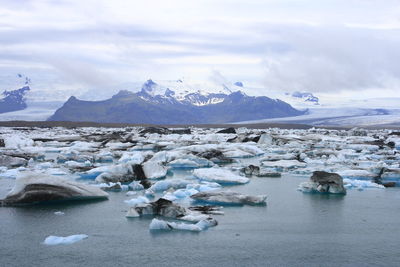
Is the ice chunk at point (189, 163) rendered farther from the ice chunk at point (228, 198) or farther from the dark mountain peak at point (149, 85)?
the dark mountain peak at point (149, 85)

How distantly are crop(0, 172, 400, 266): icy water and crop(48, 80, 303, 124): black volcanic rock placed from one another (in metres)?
118

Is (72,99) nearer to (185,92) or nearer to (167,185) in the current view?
(185,92)

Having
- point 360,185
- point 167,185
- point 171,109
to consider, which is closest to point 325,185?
point 360,185

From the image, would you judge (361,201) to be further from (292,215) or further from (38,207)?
(38,207)

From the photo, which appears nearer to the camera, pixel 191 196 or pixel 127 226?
pixel 127 226

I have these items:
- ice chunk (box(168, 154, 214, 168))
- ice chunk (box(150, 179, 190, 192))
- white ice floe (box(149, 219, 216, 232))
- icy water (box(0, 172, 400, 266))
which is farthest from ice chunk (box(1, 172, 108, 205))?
ice chunk (box(168, 154, 214, 168))

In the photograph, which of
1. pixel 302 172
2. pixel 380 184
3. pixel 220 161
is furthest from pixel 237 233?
pixel 220 161

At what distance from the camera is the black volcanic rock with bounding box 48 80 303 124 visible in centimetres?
13850

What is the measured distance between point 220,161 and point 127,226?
10.3m

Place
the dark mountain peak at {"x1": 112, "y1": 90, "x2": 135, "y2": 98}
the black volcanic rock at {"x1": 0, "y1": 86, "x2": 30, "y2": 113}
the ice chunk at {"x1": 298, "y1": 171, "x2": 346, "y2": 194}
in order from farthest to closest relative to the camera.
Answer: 1. the dark mountain peak at {"x1": 112, "y1": 90, "x2": 135, "y2": 98}
2. the black volcanic rock at {"x1": 0, "y1": 86, "x2": 30, "y2": 113}
3. the ice chunk at {"x1": 298, "y1": 171, "x2": 346, "y2": 194}

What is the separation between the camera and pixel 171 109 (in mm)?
153125

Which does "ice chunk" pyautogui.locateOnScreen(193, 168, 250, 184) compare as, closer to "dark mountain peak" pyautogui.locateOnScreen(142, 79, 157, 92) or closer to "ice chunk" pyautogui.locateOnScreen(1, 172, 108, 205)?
"ice chunk" pyautogui.locateOnScreen(1, 172, 108, 205)

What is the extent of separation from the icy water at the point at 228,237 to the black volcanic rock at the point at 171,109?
118 metres

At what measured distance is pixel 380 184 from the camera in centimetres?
1239
